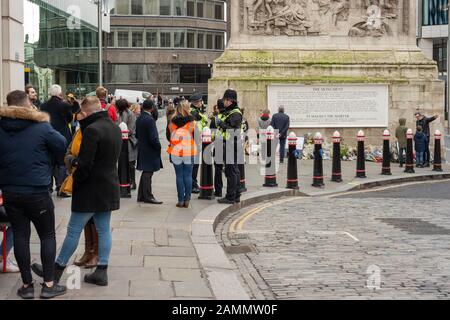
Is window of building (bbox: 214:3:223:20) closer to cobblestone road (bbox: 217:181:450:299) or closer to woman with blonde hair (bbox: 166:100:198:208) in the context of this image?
cobblestone road (bbox: 217:181:450:299)

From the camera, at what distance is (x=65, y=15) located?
37438 millimetres

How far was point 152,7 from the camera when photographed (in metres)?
79.4

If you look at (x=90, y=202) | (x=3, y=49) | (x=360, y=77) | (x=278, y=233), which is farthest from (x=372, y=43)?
(x=90, y=202)

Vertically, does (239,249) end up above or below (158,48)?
below

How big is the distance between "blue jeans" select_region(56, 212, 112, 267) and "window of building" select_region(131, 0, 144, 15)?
242 ft

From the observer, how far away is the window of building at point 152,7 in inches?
3120

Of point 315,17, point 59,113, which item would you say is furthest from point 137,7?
point 59,113

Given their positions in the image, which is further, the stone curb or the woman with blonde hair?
the woman with blonde hair

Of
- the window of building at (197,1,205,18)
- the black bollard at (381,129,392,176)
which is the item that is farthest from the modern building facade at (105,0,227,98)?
the black bollard at (381,129,392,176)

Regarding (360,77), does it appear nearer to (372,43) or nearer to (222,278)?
(372,43)

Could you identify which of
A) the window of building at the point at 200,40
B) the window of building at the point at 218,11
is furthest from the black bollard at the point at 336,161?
the window of building at the point at 218,11

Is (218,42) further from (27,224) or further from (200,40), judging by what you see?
(27,224)

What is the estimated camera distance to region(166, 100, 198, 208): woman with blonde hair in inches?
474

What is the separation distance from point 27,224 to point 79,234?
1.92 ft
